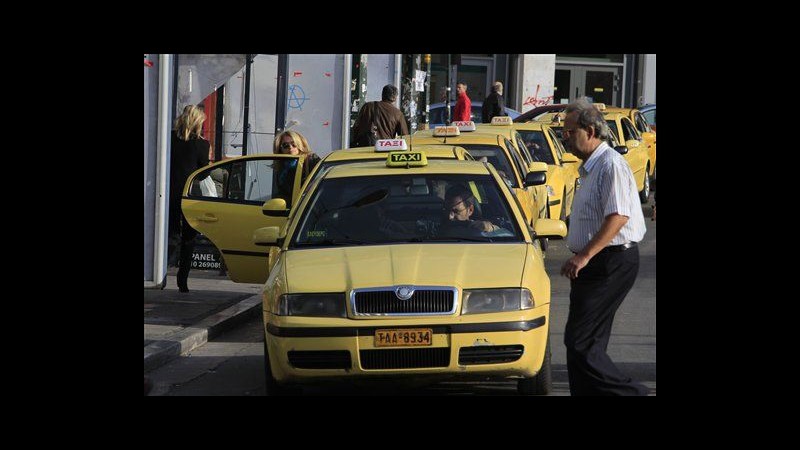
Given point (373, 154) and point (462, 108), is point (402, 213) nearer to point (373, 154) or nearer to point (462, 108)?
point (373, 154)

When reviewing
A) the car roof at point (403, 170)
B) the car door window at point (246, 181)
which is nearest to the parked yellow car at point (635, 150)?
the car door window at point (246, 181)

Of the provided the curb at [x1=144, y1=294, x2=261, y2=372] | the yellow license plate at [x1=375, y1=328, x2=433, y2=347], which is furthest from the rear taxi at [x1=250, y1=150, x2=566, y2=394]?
the curb at [x1=144, y1=294, x2=261, y2=372]

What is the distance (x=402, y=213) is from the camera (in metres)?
8.95

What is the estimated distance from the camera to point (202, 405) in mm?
7781

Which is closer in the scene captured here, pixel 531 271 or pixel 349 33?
pixel 531 271

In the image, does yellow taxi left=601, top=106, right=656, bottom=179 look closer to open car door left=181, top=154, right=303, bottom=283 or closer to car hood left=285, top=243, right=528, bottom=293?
open car door left=181, top=154, right=303, bottom=283

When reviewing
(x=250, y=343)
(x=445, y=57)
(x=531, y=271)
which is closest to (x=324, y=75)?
(x=250, y=343)

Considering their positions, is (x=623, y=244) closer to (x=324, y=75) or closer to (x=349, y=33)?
(x=349, y=33)

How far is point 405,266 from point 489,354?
75 cm

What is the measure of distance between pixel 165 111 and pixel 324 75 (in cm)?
715

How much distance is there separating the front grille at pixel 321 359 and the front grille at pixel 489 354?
2.12 feet

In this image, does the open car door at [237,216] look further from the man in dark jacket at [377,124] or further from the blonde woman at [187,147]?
the man in dark jacket at [377,124]

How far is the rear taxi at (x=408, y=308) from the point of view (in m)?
7.50
